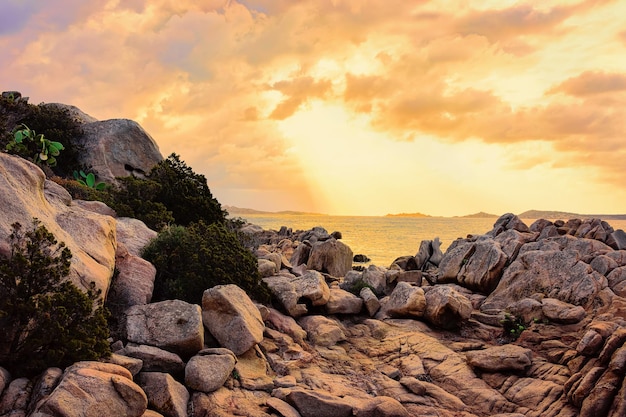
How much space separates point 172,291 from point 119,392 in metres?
5.79

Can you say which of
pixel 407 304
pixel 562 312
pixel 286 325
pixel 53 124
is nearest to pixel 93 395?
pixel 286 325

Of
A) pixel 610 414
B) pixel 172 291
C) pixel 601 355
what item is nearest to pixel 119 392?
pixel 172 291

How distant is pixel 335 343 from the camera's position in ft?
48.9

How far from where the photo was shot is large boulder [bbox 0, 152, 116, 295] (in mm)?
9211

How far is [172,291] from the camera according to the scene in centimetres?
1323

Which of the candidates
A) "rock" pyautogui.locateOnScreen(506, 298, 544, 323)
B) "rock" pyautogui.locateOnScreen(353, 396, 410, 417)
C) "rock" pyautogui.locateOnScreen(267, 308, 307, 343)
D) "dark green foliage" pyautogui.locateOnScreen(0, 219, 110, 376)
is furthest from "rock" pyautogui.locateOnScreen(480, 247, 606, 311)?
"dark green foliage" pyautogui.locateOnScreen(0, 219, 110, 376)

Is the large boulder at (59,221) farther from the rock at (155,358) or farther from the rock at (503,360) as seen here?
the rock at (503,360)

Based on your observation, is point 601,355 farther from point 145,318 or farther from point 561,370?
point 145,318

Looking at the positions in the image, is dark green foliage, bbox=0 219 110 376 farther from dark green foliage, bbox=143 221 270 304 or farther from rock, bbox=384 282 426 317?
rock, bbox=384 282 426 317

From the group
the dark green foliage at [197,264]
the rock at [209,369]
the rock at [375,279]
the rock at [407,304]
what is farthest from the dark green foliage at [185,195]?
the rock at [209,369]

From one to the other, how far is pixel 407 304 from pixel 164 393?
33.8 feet

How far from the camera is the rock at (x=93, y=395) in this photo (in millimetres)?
6828

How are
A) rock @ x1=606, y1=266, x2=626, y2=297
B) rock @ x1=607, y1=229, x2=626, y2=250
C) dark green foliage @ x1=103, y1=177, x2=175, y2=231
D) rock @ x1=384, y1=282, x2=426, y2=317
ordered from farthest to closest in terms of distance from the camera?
rock @ x1=607, y1=229, x2=626, y2=250, dark green foliage @ x1=103, y1=177, x2=175, y2=231, rock @ x1=384, y1=282, x2=426, y2=317, rock @ x1=606, y1=266, x2=626, y2=297

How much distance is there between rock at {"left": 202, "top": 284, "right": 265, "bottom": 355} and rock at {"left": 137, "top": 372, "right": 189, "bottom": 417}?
233 centimetres
